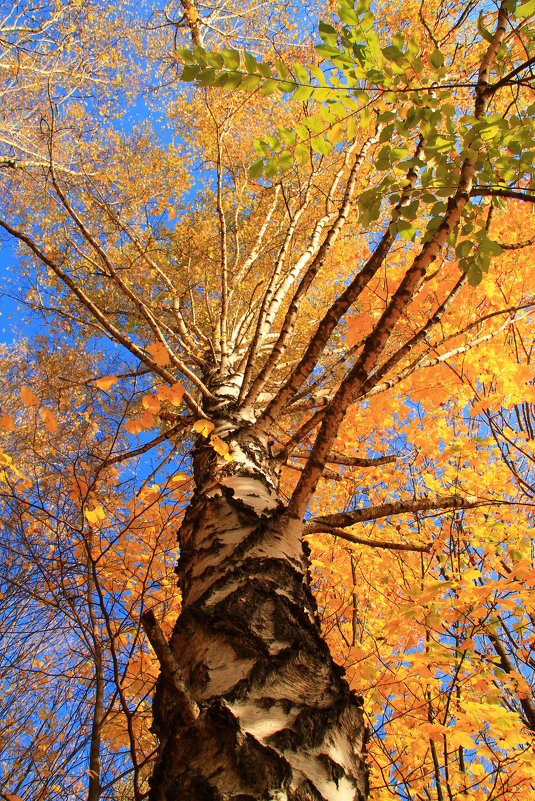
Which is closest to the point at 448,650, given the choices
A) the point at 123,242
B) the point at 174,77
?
the point at 123,242

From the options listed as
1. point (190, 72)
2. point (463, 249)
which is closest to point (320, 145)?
point (190, 72)

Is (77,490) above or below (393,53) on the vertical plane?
below

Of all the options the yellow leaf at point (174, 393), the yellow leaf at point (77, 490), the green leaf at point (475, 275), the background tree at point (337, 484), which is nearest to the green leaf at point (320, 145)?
the background tree at point (337, 484)

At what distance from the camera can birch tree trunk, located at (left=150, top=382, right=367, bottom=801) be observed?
881mm

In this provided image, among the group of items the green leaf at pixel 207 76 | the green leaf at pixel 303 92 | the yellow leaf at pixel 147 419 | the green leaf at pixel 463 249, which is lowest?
the yellow leaf at pixel 147 419

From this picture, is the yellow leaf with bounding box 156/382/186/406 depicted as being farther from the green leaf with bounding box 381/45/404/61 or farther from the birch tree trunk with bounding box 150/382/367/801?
the green leaf with bounding box 381/45/404/61

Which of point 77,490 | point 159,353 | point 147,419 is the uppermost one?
point 159,353

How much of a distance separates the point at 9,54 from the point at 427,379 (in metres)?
9.86

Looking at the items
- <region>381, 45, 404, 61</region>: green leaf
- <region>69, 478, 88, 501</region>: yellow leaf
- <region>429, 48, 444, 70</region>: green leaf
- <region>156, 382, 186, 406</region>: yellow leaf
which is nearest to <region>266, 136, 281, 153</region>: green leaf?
<region>381, 45, 404, 61</region>: green leaf

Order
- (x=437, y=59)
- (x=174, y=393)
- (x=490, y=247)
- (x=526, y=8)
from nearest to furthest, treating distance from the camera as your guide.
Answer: (x=526, y=8) < (x=437, y=59) < (x=490, y=247) < (x=174, y=393)

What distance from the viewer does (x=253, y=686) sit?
103 centimetres

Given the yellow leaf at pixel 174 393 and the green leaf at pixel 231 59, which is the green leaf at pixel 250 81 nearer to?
the green leaf at pixel 231 59

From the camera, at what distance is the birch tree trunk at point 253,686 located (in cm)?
88

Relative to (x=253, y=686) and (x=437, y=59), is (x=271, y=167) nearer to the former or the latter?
(x=437, y=59)
